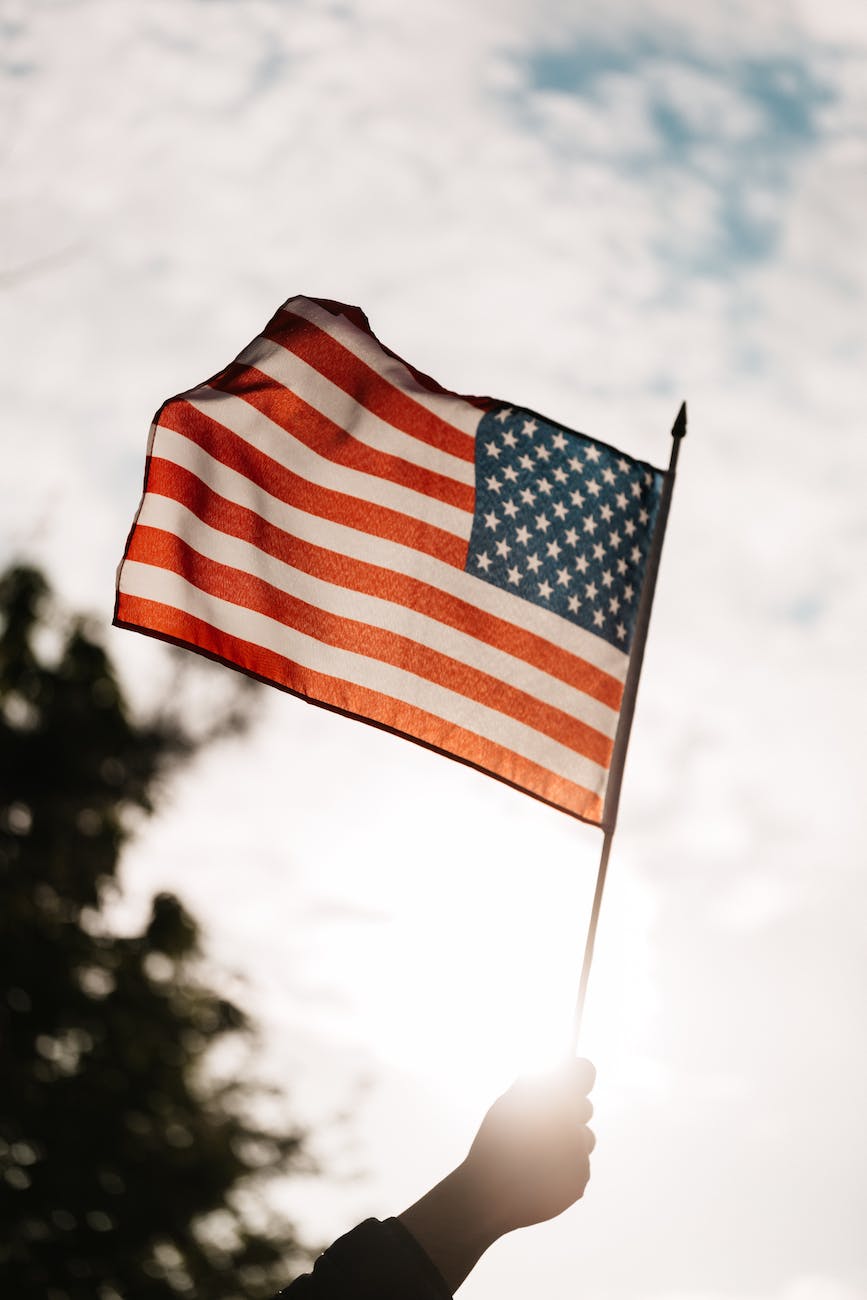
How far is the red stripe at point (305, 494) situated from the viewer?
15.5 ft

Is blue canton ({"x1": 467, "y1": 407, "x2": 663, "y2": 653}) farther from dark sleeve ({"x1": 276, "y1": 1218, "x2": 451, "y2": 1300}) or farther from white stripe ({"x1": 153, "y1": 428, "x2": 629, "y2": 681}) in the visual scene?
dark sleeve ({"x1": 276, "y1": 1218, "x2": 451, "y2": 1300})

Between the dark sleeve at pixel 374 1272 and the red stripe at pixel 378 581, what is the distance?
2.29 m

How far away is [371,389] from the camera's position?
4.95 m

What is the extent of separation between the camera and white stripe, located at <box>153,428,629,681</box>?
15.2 feet

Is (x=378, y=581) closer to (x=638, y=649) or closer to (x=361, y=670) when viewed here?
(x=361, y=670)

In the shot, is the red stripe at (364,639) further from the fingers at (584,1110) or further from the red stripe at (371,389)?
the fingers at (584,1110)

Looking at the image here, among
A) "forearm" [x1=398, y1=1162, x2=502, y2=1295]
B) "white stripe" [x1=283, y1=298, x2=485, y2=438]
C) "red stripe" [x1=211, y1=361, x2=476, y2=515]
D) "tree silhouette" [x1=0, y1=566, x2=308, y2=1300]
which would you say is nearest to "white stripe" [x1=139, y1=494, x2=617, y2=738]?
"red stripe" [x1=211, y1=361, x2=476, y2=515]

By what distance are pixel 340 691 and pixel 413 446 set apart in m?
0.97

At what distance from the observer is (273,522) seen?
479 cm

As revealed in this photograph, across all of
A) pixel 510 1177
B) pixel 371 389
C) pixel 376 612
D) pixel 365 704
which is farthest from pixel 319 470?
pixel 510 1177

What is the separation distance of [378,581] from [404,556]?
0.45 feet

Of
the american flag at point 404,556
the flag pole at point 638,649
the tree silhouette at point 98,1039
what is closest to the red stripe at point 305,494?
the american flag at point 404,556

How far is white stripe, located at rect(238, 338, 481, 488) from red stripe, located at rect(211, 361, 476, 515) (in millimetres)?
19

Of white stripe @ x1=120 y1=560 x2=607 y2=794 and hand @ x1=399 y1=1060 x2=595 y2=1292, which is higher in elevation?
white stripe @ x1=120 y1=560 x2=607 y2=794
